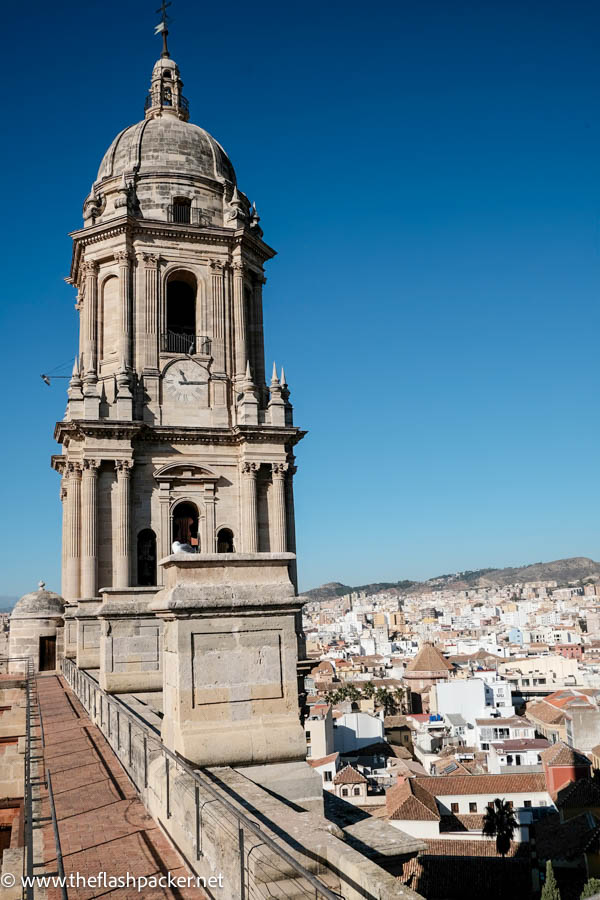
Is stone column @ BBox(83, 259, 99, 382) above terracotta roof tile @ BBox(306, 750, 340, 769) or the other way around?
above

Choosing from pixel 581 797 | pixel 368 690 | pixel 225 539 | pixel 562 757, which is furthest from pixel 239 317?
pixel 368 690

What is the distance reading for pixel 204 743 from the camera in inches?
276

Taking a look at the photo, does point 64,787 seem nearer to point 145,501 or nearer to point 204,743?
point 204,743

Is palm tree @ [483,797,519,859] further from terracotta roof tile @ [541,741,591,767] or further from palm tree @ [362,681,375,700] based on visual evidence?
palm tree @ [362,681,375,700]

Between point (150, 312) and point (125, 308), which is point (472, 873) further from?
point (125, 308)

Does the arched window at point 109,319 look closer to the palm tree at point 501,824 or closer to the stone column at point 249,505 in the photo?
the stone column at point 249,505

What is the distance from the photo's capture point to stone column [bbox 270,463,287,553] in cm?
2973

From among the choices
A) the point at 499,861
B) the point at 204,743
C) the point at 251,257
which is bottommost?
the point at 499,861

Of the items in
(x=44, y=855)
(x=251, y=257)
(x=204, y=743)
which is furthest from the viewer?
(x=251, y=257)

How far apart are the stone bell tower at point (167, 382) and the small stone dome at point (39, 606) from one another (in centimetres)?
276

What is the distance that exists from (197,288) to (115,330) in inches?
131

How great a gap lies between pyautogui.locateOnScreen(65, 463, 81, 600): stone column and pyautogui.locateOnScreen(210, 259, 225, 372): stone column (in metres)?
6.30

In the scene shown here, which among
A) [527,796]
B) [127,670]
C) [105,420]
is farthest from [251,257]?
[527,796]

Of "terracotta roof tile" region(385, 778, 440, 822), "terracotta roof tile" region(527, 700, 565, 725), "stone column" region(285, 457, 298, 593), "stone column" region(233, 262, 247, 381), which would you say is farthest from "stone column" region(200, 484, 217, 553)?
"terracotta roof tile" region(527, 700, 565, 725)
